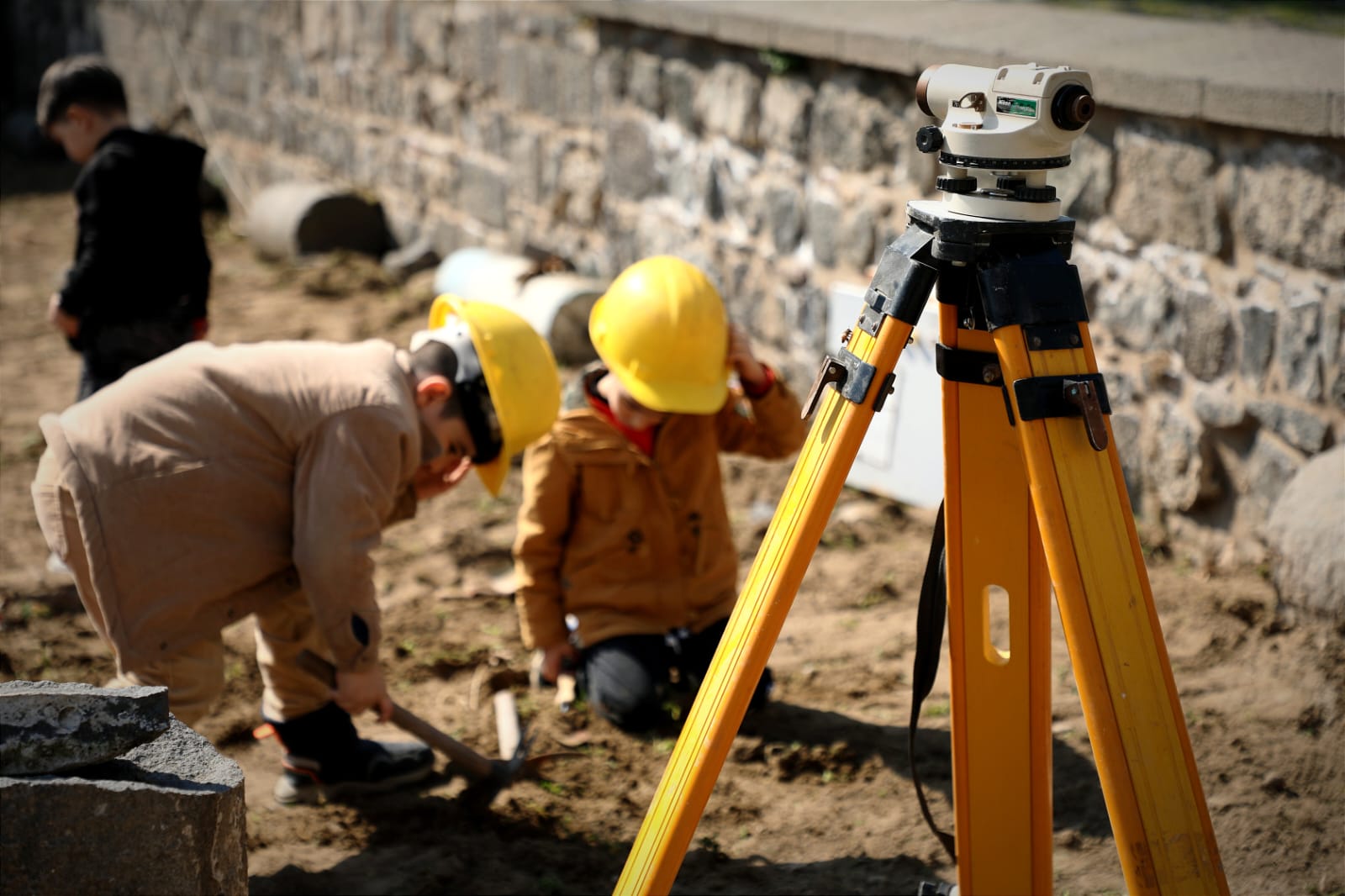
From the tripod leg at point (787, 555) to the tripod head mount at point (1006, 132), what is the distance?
10 centimetres

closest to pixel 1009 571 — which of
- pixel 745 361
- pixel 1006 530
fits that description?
pixel 1006 530

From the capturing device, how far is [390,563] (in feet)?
14.5

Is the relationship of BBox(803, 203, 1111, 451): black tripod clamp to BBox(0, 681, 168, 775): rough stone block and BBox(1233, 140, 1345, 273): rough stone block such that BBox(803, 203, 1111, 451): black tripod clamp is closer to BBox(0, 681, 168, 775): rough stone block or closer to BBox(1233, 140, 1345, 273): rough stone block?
BBox(0, 681, 168, 775): rough stone block

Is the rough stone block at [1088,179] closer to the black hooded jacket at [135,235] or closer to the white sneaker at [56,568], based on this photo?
the black hooded jacket at [135,235]

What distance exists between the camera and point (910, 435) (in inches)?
182

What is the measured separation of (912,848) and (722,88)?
350cm

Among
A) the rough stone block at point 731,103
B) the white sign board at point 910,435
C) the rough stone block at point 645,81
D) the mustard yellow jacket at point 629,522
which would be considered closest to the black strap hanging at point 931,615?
the mustard yellow jacket at point 629,522

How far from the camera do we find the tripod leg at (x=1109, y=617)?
5.10 feet

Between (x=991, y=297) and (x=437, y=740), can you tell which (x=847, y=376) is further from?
(x=437, y=740)

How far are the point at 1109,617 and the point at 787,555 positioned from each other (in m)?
0.42

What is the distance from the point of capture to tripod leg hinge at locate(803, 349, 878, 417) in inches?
68.9

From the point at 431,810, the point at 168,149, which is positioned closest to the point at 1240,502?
the point at 431,810

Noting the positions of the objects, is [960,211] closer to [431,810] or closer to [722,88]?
[431,810]

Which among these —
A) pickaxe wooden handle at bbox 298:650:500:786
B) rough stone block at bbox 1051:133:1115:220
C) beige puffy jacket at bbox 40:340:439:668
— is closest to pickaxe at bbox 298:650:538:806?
pickaxe wooden handle at bbox 298:650:500:786
